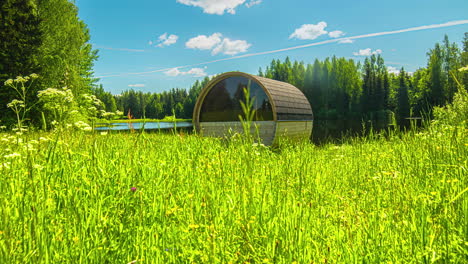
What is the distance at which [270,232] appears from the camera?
6.51 ft

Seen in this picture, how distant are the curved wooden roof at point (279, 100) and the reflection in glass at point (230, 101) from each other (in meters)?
0.20

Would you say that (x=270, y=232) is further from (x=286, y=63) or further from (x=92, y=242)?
(x=286, y=63)

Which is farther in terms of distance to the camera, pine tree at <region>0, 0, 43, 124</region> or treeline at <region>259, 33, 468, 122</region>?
treeline at <region>259, 33, 468, 122</region>

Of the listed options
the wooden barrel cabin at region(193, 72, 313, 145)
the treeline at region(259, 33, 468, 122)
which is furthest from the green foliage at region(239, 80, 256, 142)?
the treeline at region(259, 33, 468, 122)

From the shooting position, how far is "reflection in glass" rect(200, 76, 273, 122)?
37.3 ft

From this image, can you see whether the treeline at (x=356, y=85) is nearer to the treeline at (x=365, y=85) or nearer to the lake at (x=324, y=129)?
the treeline at (x=365, y=85)

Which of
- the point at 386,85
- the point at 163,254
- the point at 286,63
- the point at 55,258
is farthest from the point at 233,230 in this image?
the point at 286,63

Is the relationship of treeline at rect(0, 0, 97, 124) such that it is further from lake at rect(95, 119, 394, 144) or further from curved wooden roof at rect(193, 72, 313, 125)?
curved wooden roof at rect(193, 72, 313, 125)

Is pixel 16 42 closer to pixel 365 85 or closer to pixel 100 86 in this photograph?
pixel 100 86

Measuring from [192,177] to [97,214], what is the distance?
52.0 inches

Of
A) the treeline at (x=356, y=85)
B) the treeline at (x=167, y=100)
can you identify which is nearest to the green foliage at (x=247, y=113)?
the treeline at (x=356, y=85)

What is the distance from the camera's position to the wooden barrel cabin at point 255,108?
1102 centimetres

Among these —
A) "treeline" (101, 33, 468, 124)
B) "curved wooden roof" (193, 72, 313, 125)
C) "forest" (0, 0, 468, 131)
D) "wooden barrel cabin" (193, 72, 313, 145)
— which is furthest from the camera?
"treeline" (101, 33, 468, 124)

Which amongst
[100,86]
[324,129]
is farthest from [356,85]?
[100,86]
